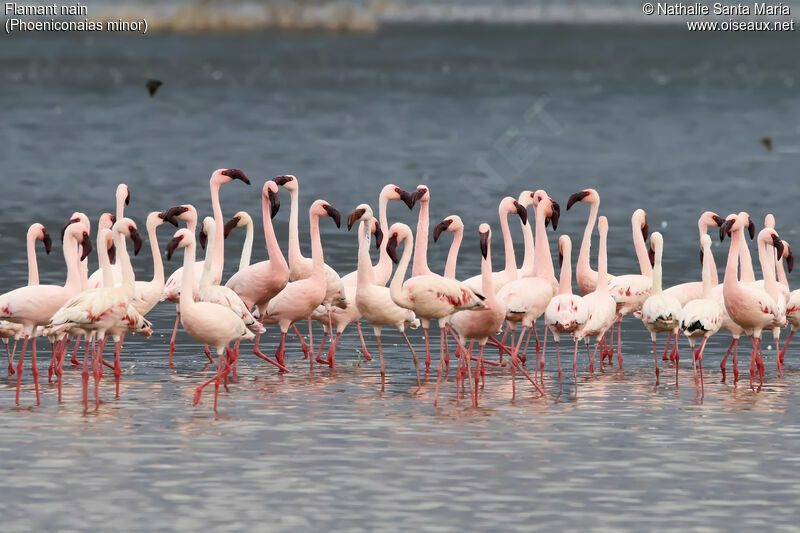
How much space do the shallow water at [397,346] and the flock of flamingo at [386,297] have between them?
1.31ft

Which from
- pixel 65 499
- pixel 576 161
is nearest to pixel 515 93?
pixel 576 161

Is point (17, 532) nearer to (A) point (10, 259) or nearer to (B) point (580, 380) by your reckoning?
(B) point (580, 380)

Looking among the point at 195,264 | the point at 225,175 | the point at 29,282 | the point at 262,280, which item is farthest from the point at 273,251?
the point at 29,282

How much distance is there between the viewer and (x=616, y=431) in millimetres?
12242

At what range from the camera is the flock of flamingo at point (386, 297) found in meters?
13.5

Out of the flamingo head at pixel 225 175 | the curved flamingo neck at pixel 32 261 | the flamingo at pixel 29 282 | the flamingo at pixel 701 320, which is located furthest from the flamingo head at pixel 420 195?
the curved flamingo neck at pixel 32 261

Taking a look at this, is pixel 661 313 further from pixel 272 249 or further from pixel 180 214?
pixel 180 214

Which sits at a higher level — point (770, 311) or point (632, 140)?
point (632, 140)

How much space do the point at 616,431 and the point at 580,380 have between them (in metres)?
2.45

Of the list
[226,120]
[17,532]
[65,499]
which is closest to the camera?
[17,532]

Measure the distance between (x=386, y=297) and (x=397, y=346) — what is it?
96.4 inches

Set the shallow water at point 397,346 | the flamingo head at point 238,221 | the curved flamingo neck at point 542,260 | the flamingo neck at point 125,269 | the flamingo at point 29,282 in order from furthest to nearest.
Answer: the flamingo head at point 238,221 < the curved flamingo neck at point 542,260 < the flamingo at point 29,282 < the flamingo neck at point 125,269 < the shallow water at point 397,346

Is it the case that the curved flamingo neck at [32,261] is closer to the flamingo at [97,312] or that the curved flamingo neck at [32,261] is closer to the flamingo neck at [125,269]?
the flamingo at [97,312]

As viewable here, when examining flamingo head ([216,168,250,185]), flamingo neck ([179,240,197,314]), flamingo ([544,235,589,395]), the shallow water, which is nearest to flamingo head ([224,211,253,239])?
flamingo head ([216,168,250,185])
